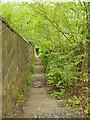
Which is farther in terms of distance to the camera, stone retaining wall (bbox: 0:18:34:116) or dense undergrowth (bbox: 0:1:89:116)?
dense undergrowth (bbox: 0:1:89:116)

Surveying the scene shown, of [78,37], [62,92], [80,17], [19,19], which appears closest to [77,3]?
[80,17]

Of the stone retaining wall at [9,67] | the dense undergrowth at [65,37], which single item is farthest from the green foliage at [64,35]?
the stone retaining wall at [9,67]

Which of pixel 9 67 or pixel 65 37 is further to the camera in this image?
pixel 65 37

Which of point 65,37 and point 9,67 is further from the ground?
point 65,37

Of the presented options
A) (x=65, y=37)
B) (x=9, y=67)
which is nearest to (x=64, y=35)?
(x=65, y=37)

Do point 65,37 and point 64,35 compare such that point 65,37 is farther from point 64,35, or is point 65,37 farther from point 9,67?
point 9,67

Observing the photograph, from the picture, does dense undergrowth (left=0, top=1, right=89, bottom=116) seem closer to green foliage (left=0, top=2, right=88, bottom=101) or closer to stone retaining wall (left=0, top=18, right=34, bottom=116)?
green foliage (left=0, top=2, right=88, bottom=101)

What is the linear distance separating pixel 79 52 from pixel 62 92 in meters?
1.76

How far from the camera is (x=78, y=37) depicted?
682cm

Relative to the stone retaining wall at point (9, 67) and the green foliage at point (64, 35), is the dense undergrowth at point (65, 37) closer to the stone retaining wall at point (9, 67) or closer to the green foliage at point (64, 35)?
the green foliage at point (64, 35)

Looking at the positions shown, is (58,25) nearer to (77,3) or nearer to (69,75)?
(77,3)

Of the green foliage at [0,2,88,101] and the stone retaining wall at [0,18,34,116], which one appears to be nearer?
the stone retaining wall at [0,18,34,116]

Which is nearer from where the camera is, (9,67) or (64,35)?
(9,67)

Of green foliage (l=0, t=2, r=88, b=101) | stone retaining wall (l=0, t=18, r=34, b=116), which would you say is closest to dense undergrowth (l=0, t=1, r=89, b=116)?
green foliage (l=0, t=2, r=88, b=101)
